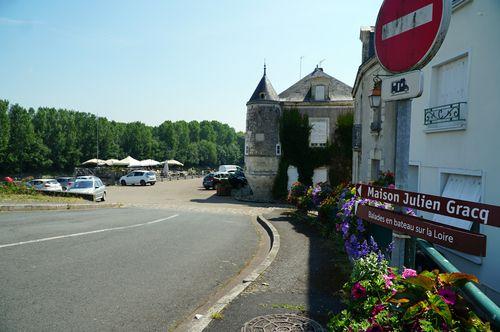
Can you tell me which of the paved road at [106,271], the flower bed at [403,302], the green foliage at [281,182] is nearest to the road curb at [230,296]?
the paved road at [106,271]

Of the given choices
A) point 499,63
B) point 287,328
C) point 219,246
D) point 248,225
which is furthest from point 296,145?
point 287,328

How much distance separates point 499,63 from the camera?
6.17m

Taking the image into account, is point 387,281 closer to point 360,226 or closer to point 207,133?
point 360,226

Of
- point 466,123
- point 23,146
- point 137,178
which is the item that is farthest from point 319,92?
point 23,146

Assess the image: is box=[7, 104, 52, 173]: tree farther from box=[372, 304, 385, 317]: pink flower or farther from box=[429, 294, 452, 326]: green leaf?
box=[429, 294, 452, 326]: green leaf

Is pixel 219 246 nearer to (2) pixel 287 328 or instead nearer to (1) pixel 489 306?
(2) pixel 287 328

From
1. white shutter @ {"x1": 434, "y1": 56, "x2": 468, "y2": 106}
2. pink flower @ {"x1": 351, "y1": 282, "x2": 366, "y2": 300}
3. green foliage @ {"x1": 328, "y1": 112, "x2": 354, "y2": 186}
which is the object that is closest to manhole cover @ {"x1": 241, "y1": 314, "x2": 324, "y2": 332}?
pink flower @ {"x1": 351, "y1": 282, "x2": 366, "y2": 300}

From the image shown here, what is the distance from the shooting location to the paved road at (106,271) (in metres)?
4.28

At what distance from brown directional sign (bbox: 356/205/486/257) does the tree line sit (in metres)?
58.8

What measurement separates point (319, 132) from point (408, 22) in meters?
25.1

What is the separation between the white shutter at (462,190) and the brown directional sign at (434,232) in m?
4.72

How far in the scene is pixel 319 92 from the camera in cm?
2780

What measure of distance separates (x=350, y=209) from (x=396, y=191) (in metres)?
2.49

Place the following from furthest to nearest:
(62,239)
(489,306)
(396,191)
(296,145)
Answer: (296,145), (62,239), (396,191), (489,306)
